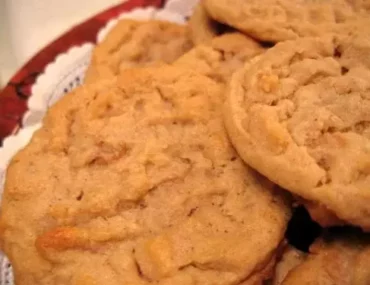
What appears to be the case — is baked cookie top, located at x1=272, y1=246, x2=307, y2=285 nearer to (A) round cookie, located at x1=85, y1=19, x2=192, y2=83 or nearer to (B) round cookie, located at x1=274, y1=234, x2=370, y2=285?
(B) round cookie, located at x1=274, y1=234, x2=370, y2=285

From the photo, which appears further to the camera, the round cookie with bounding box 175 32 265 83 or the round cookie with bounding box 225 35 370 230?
the round cookie with bounding box 175 32 265 83

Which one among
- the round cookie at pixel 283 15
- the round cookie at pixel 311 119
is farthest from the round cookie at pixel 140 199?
the round cookie at pixel 283 15

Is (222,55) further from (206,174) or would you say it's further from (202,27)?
(206,174)

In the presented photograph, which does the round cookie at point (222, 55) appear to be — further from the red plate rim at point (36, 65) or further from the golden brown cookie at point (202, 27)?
the red plate rim at point (36, 65)

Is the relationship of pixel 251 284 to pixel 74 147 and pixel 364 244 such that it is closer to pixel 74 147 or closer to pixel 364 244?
pixel 364 244

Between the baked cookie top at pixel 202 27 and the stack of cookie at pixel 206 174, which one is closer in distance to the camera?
the stack of cookie at pixel 206 174

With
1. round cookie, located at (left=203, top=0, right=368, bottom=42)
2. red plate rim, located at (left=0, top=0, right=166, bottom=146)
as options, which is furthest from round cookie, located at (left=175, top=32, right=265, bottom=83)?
red plate rim, located at (left=0, top=0, right=166, bottom=146)

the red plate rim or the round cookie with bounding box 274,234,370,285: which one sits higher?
the red plate rim
